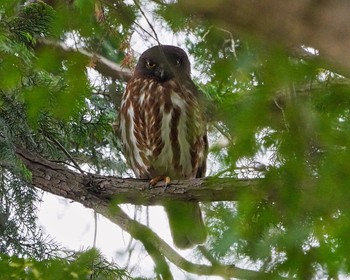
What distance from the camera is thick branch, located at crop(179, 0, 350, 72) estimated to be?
0.86m

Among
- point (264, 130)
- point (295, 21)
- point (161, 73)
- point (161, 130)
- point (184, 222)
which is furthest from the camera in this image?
point (161, 73)

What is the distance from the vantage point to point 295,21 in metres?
0.90

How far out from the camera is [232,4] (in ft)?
3.03

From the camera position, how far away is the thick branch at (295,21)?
0.86 m

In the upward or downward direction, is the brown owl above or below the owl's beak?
below

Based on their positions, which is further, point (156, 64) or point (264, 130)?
point (156, 64)

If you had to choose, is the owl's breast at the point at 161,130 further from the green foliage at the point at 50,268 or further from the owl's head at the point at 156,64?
the green foliage at the point at 50,268

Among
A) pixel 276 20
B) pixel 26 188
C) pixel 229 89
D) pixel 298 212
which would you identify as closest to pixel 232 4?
pixel 276 20

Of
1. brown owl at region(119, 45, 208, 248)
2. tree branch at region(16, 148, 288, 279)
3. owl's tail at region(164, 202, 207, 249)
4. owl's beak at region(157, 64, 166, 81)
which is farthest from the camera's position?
owl's beak at region(157, 64, 166, 81)

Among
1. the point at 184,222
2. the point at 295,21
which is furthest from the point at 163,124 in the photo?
the point at 295,21

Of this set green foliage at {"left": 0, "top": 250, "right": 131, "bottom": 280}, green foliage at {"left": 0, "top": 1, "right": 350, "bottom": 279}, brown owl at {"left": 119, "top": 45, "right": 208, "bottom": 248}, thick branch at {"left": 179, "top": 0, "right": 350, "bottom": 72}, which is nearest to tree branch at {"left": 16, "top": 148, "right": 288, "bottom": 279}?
brown owl at {"left": 119, "top": 45, "right": 208, "bottom": 248}

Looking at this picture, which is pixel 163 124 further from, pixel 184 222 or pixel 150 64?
pixel 184 222

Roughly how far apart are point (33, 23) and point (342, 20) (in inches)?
60.7

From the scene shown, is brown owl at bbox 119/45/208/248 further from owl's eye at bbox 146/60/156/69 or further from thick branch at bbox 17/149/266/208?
thick branch at bbox 17/149/266/208
